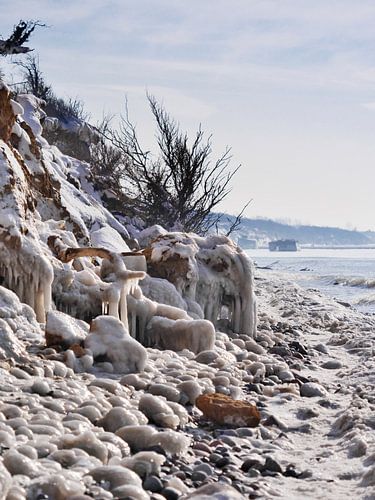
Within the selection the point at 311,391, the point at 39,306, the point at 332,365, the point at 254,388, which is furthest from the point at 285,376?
the point at 39,306

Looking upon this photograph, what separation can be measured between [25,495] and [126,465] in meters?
0.67

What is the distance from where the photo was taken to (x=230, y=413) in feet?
14.5

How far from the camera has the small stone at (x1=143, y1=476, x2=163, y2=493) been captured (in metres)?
3.04

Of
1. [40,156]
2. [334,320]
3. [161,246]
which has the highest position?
[40,156]

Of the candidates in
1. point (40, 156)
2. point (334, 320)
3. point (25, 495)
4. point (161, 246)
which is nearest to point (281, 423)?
point (25, 495)

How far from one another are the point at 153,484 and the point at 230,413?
1432mm

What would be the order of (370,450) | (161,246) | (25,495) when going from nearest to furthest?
(25,495) < (370,450) < (161,246)

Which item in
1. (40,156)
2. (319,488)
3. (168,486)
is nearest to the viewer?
(168,486)

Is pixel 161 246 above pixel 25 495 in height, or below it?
above

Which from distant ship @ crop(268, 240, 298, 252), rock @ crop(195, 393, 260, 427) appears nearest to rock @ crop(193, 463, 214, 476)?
rock @ crop(195, 393, 260, 427)

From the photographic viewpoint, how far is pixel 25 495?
2645 millimetres

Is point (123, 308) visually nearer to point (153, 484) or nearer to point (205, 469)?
point (205, 469)

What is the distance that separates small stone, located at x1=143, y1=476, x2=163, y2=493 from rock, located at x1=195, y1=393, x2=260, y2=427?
134cm

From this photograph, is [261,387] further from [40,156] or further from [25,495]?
[40,156]
